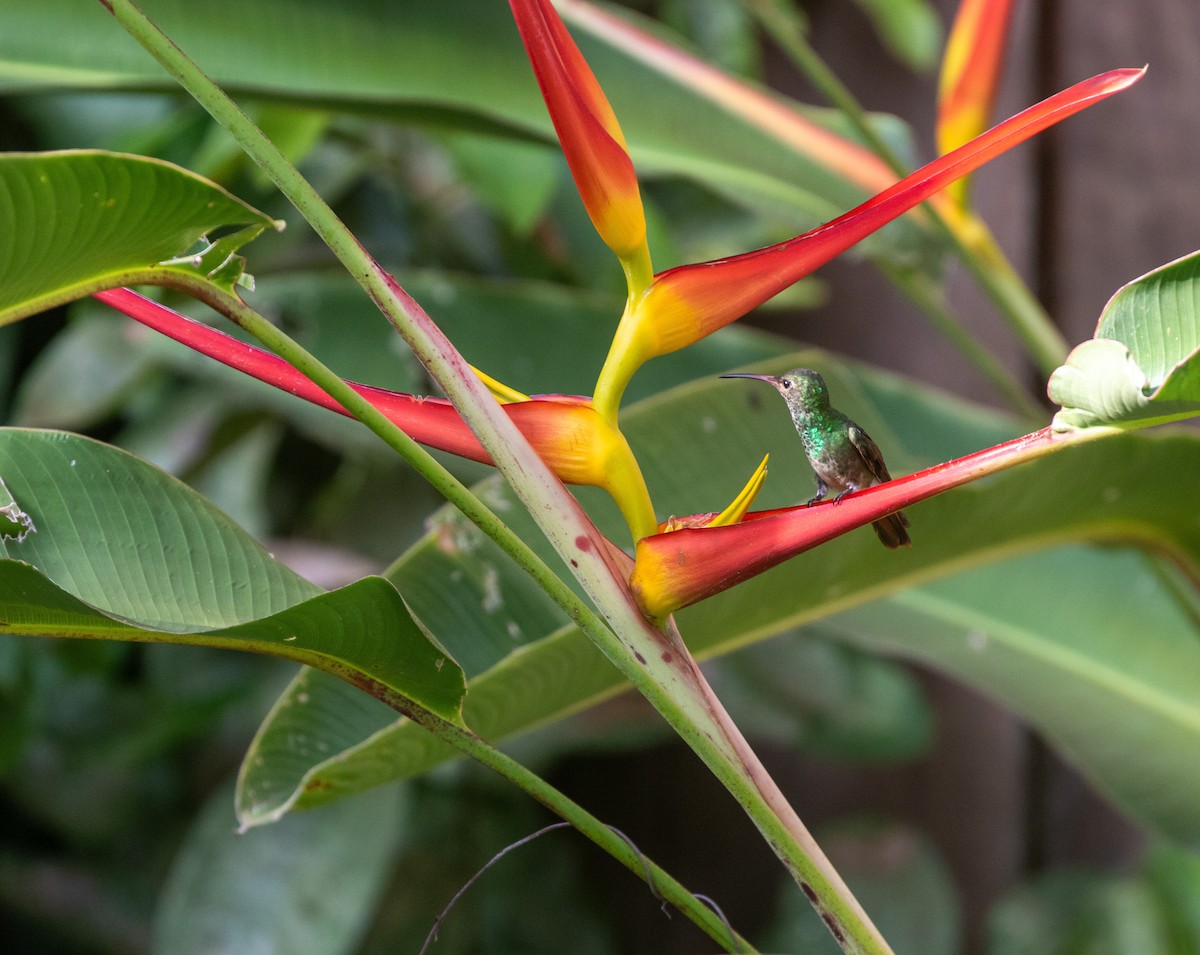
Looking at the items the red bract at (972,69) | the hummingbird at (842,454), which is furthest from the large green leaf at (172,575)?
the red bract at (972,69)

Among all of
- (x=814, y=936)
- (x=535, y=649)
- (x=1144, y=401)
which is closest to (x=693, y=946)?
(x=814, y=936)

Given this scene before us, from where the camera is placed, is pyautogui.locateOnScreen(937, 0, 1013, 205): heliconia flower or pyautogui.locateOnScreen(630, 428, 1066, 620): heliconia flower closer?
pyautogui.locateOnScreen(630, 428, 1066, 620): heliconia flower

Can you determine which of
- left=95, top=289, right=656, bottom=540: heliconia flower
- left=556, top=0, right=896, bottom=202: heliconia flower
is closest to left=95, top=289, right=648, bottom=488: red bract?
left=95, top=289, right=656, bottom=540: heliconia flower

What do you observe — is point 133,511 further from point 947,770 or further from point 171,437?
point 947,770

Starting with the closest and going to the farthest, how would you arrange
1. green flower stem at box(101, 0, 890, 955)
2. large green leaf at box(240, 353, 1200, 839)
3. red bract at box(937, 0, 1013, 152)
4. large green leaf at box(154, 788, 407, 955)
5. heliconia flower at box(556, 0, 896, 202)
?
green flower stem at box(101, 0, 890, 955), large green leaf at box(240, 353, 1200, 839), red bract at box(937, 0, 1013, 152), heliconia flower at box(556, 0, 896, 202), large green leaf at box(154, 788, 407, 955)

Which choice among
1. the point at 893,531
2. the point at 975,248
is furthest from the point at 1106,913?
the point at 893,531

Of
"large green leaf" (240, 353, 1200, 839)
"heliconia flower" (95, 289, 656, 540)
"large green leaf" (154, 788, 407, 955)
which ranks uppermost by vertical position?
"heliconia flower" (95, 289, 656, 540)

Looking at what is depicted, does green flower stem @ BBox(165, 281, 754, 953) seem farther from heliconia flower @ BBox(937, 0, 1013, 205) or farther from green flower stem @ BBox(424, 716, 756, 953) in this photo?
heliconia flower @ BBox(937, 0, 1013, 205)
